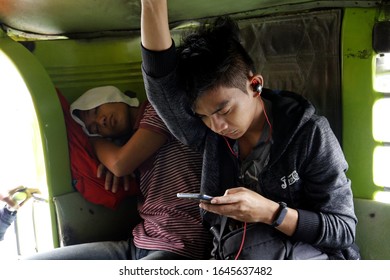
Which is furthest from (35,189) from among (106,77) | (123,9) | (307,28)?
(307,28)

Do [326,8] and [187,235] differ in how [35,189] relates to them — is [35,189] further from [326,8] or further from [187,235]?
[326,8]

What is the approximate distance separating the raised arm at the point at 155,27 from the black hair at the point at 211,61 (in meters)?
0.04

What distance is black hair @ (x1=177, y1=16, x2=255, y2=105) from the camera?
30.4 inches

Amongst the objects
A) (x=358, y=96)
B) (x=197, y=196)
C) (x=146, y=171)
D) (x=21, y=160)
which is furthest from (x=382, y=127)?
(x=21, y=160)

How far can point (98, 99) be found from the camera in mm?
923

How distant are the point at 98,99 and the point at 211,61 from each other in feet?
0.91

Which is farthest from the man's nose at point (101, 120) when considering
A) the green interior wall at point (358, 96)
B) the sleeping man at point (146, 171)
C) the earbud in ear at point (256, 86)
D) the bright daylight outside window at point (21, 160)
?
the green interior wall at point (358, 96)

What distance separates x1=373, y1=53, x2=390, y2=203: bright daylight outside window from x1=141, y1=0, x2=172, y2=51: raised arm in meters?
0.38

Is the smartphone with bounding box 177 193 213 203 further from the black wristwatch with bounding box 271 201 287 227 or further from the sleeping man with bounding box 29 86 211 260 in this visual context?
the black wristwatch with bounding box 271 201 287 227

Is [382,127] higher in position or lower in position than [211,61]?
lower

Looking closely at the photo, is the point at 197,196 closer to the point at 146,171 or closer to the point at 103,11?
the point at 146,171

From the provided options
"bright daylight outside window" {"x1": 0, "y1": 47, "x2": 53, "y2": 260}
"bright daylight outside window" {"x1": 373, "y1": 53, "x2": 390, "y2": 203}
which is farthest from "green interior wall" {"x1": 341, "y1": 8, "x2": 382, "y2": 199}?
"bright daylight outside window" {"x1": 0, "y1": 47, "x2": 53, "y2": 260}

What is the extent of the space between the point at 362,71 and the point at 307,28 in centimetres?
13

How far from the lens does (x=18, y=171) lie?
96 cm
